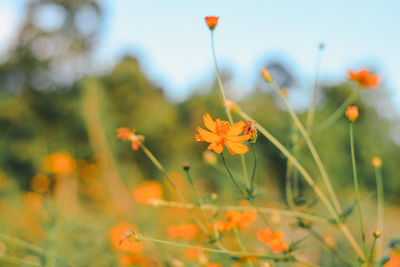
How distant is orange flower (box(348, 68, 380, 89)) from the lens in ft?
3.01

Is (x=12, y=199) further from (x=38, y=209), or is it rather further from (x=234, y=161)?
(x=234, y=161)

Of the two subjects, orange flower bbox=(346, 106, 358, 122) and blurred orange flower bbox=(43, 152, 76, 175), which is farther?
blurred orange flower bbox=(43, 152, 76, 175)

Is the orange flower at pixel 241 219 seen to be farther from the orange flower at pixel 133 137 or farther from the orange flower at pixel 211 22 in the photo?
the orange flower at pixel 211 22

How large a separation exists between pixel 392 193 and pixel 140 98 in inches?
324

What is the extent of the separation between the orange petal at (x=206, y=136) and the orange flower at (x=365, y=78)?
0.59 metres

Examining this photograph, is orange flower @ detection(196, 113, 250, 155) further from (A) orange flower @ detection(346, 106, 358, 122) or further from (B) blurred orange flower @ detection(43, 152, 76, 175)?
(B) blurred orange flower @ detection(43, 152, 76, 175)

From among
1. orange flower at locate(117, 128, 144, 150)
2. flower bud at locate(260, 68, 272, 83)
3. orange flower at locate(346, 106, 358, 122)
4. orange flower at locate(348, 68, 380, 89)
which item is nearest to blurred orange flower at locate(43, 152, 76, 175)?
orange flower at locate(117, 128, 144, 150)

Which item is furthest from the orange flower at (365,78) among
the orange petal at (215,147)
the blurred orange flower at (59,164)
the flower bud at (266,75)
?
the blurred orange flower at (59,164)

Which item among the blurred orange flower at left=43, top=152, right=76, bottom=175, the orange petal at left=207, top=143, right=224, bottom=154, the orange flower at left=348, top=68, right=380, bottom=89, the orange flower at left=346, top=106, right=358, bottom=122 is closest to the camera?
the orange petal at left=207, top=143, right=224, bottom=154

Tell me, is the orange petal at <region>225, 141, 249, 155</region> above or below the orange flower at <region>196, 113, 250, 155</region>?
below

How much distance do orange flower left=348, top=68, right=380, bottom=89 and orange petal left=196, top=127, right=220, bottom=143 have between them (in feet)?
1.94

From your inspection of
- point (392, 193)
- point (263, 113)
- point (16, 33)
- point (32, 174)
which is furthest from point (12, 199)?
point (392, 193)

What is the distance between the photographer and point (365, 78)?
3.04ft

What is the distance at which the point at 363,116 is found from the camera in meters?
10.2
